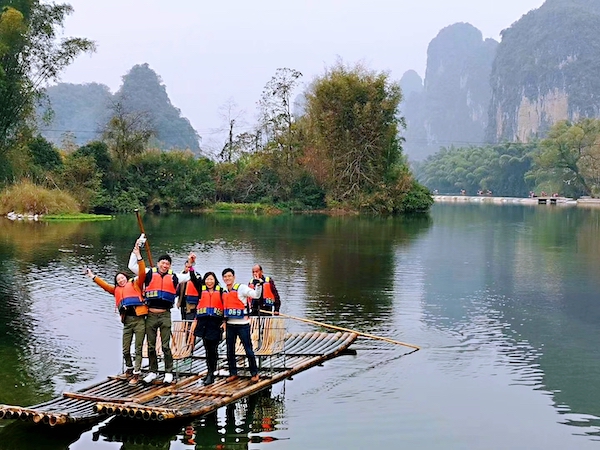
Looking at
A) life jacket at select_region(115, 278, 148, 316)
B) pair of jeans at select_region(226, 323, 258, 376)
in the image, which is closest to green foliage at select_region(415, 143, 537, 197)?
pair of jeans at select_region(226, 323, 258, 376)

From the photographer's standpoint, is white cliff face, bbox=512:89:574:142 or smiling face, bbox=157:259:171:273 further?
white cliff face, bbox=512:89:574:142

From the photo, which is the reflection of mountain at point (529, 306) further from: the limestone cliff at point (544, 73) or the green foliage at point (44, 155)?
the limestone cliff at point (544, 73)

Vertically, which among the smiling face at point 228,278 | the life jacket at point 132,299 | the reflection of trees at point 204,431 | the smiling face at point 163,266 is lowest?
the reflection of trees at point 204,431

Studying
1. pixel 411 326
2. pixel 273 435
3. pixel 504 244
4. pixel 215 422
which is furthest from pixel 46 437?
pixel 504 244

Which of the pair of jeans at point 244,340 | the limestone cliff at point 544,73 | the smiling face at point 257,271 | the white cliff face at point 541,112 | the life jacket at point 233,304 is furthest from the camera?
the white cliff face at point 541,112

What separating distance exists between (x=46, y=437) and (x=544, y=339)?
944 cm

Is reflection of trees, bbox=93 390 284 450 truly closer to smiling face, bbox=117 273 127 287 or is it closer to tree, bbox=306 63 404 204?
smiling face, bbox=117 273 127 287

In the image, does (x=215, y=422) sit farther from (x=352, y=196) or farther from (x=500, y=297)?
Answer: (x=352, y=196)

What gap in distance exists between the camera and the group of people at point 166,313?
10.1m

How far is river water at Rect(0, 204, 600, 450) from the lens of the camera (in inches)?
368

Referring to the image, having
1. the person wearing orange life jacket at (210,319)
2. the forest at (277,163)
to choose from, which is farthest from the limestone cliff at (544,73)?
the person wearing orange life jacket at (210,319)

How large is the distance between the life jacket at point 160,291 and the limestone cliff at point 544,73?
15552cm

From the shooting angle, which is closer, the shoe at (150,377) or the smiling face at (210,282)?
the shoe at (150,377)

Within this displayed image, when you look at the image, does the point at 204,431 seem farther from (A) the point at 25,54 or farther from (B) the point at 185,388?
(A) the point at 25,54
